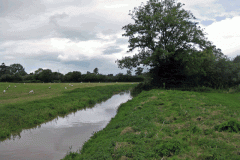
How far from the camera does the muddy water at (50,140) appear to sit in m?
8.35

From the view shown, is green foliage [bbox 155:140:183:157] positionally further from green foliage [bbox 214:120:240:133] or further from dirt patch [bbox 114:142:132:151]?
green foliage [bbox 214:120:240:133]

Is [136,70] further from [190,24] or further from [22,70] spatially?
[22,70]

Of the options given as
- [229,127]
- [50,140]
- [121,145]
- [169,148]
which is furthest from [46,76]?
[229,127]

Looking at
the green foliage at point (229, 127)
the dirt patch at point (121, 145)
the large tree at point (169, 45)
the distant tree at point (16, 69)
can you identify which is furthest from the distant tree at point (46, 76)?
the green foliage at point (229, 127)

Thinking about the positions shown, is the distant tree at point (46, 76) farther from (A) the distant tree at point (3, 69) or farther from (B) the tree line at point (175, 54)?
(B) the tree line at point (175, 54)

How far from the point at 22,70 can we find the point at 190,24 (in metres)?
105

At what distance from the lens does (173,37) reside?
92.8 ft

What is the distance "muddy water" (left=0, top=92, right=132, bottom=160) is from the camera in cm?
835

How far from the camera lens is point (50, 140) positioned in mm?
10195

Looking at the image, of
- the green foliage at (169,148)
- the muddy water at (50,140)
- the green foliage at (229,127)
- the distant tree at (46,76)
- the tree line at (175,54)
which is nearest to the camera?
the green foliage at (169,148)

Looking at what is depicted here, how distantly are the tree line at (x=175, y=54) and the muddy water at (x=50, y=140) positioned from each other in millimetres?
16423

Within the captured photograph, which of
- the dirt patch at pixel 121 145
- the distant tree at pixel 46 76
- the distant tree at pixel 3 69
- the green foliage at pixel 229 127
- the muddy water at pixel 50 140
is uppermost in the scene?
the distant tree at pixel 3 69

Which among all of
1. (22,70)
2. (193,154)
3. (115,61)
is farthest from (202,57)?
(22,70)

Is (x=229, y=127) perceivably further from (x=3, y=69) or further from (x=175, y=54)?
(x=3, y=69)
